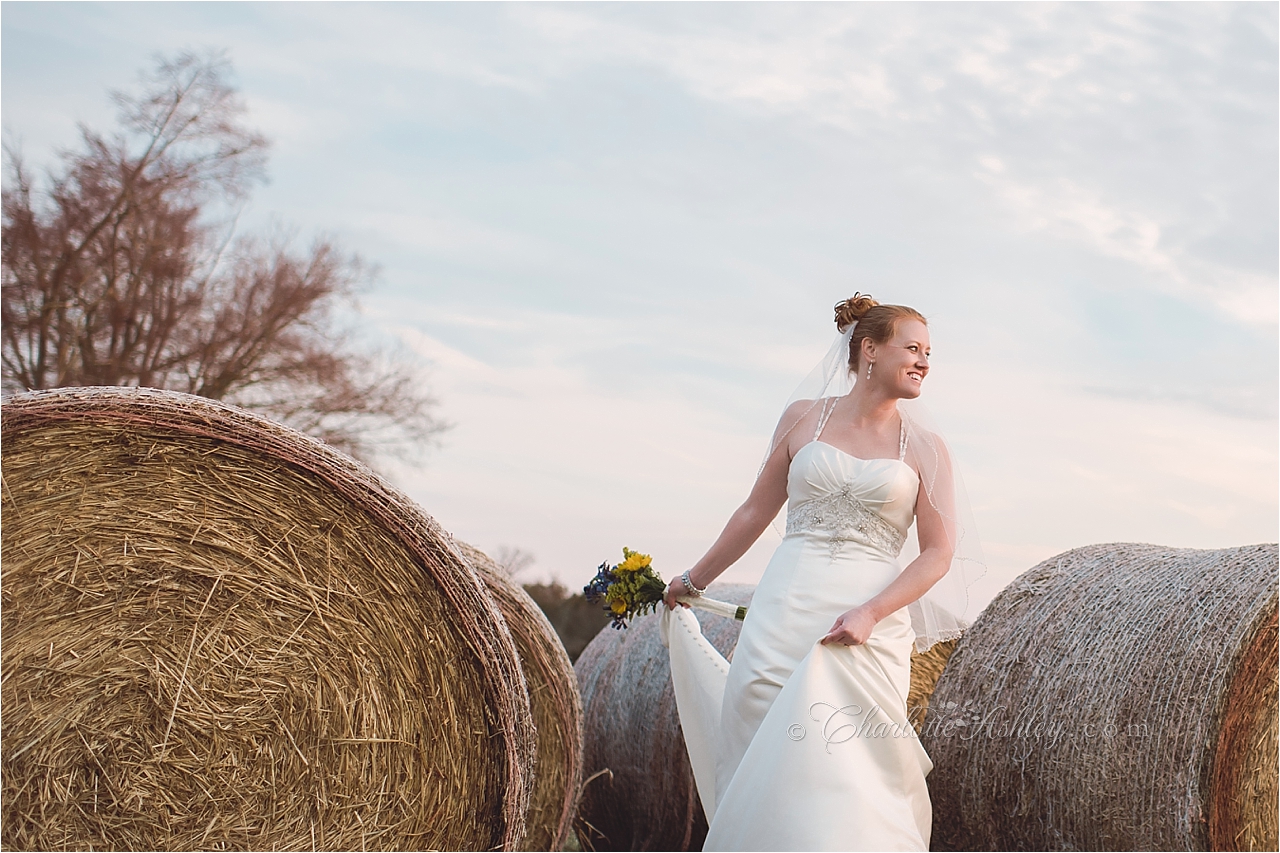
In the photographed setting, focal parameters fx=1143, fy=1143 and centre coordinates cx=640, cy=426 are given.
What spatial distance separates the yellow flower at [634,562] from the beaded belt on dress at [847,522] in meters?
0.75

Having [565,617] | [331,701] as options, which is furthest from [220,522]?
[565,617]

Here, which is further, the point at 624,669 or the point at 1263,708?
the point at 624,669

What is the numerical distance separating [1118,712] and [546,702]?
2.38 meters

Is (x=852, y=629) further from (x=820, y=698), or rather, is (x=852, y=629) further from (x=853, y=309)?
(x=853, y=309)

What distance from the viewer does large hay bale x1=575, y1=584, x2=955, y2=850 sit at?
5559mm

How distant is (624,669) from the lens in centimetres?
613

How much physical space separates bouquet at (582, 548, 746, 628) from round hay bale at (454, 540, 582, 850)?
0.83 meters

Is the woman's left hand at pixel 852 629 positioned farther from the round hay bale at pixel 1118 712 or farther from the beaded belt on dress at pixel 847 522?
the round hay bale at pixel 1118 712

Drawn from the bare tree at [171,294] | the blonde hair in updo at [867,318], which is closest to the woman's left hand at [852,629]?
the blonde hair in updo at [867,318]

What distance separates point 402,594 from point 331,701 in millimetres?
418

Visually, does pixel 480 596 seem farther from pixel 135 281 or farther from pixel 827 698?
pixel 135 281

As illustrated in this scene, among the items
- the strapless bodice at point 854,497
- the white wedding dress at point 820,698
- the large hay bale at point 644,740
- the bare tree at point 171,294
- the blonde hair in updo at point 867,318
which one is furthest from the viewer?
the bare tree at point 171,294

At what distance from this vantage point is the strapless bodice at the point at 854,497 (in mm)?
3795

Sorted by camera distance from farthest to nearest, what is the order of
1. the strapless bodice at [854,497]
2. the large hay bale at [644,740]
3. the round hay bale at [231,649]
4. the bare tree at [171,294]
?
the bare tree at [171,294]
the large hay bale at [644,740]
the strapless bodice at [854,497]
the round hay bale at [231,649]
